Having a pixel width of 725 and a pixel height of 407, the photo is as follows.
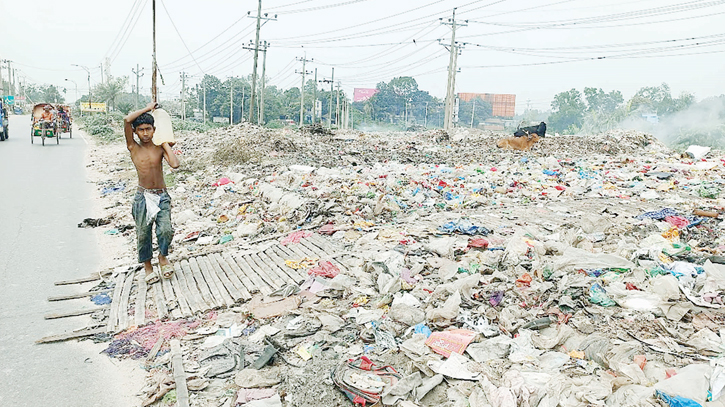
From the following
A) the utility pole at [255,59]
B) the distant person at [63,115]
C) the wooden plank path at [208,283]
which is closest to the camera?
the wooden plank path at [208,283]

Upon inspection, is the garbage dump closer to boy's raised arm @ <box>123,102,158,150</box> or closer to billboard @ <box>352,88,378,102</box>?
boy's raised arm @ <box>123,102,158,150</box>

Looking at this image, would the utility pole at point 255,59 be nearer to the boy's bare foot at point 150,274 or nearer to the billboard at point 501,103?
the boy's bare foot at point 150,274

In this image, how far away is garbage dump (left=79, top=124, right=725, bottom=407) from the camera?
9.30 ft

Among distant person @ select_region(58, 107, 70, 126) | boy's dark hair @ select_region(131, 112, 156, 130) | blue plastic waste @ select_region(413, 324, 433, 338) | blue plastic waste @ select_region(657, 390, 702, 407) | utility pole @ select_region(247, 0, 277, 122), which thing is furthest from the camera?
utility pole @ select_region(247, 0, 277, 122)

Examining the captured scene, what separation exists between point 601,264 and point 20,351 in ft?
15.4

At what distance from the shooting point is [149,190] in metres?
4.72

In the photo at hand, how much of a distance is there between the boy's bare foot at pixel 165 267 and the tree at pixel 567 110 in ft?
183

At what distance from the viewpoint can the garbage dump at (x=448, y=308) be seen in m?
2.83

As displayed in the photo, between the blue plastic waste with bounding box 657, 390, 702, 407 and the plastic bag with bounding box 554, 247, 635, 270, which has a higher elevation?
the plastic bag with bounding box 554, 247, 635, 270

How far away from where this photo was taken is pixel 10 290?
4.61m

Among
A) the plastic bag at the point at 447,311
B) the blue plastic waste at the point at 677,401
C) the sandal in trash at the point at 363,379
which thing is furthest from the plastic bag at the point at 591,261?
the sandal in trash at the point at 363,379

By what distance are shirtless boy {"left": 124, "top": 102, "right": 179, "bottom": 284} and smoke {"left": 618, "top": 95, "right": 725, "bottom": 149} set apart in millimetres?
30745

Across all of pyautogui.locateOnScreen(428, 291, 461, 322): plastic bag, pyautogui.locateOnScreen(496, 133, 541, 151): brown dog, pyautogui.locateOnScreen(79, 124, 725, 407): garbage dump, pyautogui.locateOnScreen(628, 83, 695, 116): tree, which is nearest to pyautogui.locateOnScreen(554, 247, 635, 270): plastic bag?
pyautogui.locateOnScreen(79, 124, 725, 407): garbage dump

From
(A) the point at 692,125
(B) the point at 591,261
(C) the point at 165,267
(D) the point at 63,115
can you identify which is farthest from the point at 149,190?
(A) the point at 692,125
